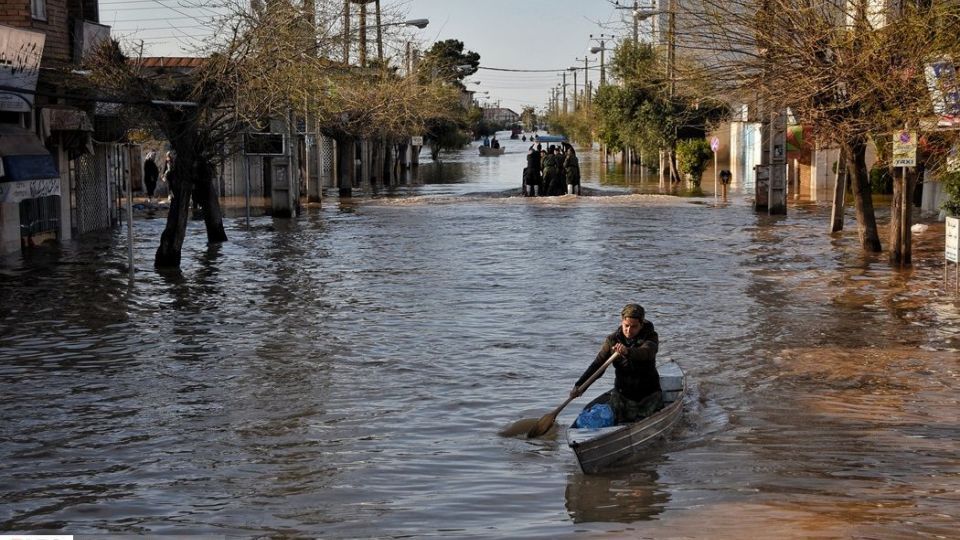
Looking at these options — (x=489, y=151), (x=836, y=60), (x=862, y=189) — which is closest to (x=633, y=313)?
(x=836, y=60)

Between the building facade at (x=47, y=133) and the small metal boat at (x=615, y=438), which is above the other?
the building facade at (x=47, y=133)

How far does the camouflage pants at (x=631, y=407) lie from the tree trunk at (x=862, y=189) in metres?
12.4

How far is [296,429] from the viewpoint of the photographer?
11406 mm

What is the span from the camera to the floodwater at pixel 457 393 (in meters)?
8.95

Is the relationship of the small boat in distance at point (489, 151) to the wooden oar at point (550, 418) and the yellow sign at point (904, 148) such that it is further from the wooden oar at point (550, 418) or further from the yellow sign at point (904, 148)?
the wooden oar at point (550, 418)

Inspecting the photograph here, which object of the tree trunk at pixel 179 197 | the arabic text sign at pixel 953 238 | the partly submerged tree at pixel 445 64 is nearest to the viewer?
the arabic text sign at pixel 953 238

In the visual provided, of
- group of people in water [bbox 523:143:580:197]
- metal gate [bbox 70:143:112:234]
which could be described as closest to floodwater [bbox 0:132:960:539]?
metal gate [bbox 70:143:112:234]

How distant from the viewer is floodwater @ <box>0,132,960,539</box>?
8.95 metres

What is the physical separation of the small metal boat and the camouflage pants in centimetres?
9

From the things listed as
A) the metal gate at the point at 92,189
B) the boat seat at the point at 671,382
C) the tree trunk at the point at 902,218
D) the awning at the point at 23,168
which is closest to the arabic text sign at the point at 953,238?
the tree trunk at the point at 902,218

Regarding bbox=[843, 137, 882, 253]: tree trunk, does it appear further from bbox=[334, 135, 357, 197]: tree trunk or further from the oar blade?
bbox=[334, 135, 357, 197]: tree trunk

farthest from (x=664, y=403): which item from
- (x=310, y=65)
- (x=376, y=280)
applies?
(x=310, y=65)

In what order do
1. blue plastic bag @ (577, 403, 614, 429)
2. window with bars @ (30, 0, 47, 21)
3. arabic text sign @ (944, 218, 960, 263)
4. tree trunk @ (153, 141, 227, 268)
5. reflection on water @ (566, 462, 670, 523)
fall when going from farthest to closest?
window with bars @ (30, 0, 47, 21) → tree trunk @ (153, 141, 227, 268) → arabic text sign @ (944, 218, 960, 263) → blue plastic bag @ (577, 403, 614, 429) → reflection on water @ (566, 462, 670, 523)

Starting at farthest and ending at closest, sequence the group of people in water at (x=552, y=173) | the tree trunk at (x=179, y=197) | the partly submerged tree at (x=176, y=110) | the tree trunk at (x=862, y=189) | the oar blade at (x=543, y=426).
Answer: the group of people in water at (x=552, y=173) → the tree trunk at (x=179, y=197) → the tree trunk at (x=862, y=189) → the partly submerged tree at (x=176, y=110) → the oar blade at (x=543, y=426)
